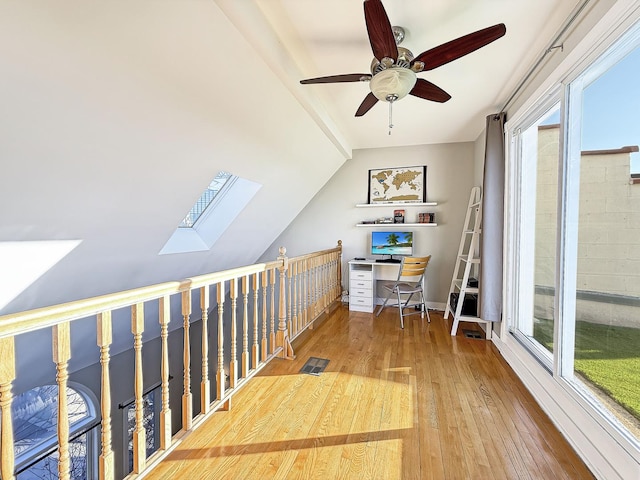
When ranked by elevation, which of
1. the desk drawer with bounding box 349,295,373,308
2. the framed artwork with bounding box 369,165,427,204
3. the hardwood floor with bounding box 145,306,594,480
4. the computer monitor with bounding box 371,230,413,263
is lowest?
the hardwood floor with bounding box 145,306,594,480

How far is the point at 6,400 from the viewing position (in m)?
0.90

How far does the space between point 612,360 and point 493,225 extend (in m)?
1.63

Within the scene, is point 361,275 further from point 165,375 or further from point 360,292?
point 165,375

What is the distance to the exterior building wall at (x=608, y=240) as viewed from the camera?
53.7 inches

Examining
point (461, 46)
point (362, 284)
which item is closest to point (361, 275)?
point (362, 284)

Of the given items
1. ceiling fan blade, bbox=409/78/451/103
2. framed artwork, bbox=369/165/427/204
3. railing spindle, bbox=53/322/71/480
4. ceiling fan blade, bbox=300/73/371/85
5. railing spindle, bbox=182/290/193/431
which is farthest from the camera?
framed artwork, bbox=369/165/427/204

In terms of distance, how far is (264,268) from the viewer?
236 centimetres

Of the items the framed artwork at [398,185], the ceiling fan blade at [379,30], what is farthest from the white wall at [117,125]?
the framed artwork at [398,185]

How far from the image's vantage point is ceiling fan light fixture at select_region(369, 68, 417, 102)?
168 cm

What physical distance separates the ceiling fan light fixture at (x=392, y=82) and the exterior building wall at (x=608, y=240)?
1.11m

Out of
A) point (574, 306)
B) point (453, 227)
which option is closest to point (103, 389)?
point (574, 306)

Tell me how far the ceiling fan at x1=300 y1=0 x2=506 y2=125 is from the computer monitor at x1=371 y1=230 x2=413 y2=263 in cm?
262

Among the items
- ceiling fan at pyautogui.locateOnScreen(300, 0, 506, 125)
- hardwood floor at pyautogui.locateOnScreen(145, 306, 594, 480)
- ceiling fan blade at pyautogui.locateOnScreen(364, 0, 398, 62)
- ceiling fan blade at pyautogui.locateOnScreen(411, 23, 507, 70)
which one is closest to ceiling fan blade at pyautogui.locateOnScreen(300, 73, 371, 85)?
ceiling fan at pyautogui.locateOnScreen(300, 0, 506, 125)

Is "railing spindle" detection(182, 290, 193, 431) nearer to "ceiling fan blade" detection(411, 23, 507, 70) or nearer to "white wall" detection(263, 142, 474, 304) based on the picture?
"ceiling fan blade" detection(411, 23, 507, 70)
